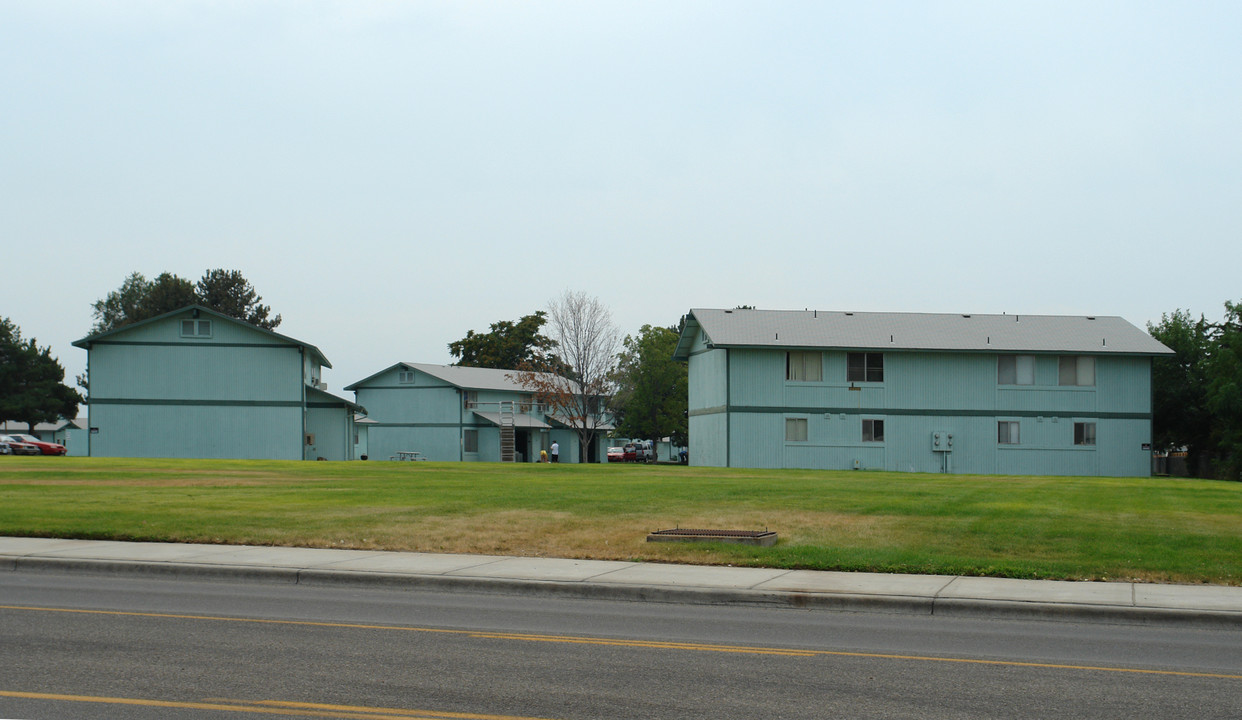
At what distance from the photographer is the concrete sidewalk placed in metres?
12.0

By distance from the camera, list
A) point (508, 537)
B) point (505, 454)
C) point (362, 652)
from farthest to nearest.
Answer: point (505, 454) < point (508, 537) < point (362, 652)

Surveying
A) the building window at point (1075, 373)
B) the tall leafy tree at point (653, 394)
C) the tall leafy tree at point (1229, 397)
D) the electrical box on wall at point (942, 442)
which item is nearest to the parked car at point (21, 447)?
the tall leafy tree at point (653, 394)

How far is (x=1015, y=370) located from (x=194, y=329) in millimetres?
39165

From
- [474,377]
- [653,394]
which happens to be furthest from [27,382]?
[653,394]

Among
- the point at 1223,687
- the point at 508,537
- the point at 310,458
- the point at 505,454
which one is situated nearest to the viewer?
the point at 1223,687

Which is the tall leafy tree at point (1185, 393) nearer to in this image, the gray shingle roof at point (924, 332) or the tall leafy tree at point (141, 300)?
the gray shingle roof at point (924, 332)

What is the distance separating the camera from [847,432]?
49781 millimetres

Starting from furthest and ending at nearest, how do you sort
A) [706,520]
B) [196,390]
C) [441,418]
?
[441,418], [196,390], [706,520]

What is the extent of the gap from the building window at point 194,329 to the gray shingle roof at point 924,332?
23852 mm

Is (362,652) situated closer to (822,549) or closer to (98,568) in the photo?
(98,568)

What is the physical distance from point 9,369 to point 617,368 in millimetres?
52409

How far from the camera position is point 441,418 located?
7338 centimetres

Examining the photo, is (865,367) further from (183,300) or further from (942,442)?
(183,300)

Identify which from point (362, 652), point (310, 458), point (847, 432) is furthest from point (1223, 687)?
point (310, 458)
